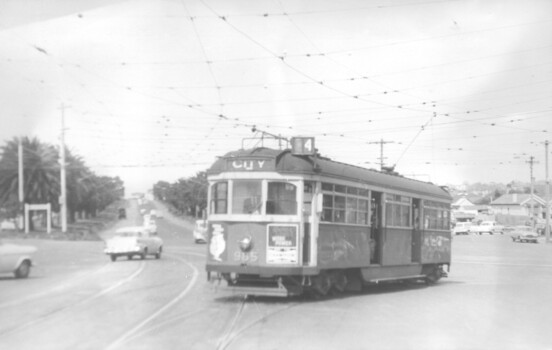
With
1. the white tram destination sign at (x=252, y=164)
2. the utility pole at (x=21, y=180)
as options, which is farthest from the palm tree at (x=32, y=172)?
the white tram destination sign at (x=252, y=164)

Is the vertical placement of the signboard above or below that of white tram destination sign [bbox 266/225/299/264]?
above

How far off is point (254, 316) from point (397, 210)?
23.4 feet

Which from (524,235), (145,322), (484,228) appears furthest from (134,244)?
(484,228)

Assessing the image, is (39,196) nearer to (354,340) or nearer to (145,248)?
(145,248)

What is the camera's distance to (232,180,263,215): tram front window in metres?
13.7

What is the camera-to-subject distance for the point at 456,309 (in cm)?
1324

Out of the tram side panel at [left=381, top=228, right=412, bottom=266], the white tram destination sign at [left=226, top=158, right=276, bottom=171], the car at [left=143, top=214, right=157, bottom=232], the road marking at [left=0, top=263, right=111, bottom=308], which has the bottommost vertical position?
the road marking at [left=0, top=263, right=111, bottom=308]

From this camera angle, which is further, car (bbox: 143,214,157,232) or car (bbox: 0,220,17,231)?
car (bbox: 143,214,157,232)

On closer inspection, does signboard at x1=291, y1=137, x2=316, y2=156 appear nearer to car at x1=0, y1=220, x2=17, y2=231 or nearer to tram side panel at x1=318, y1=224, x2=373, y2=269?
tram side panel at x1=318, y1=224, x2=373, y2=269

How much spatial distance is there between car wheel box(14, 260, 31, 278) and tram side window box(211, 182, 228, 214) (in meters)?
7.28

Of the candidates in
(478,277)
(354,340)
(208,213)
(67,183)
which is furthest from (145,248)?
(354,340)

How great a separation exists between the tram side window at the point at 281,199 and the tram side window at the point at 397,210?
3940 millimetres

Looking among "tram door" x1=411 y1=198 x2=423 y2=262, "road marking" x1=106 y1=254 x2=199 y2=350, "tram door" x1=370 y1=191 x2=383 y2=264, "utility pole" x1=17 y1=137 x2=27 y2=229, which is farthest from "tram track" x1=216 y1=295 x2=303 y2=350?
"utility pole" x1=17 y1=137 x2=27 y2=229

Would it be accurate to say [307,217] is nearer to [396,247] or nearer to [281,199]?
[281,199]
